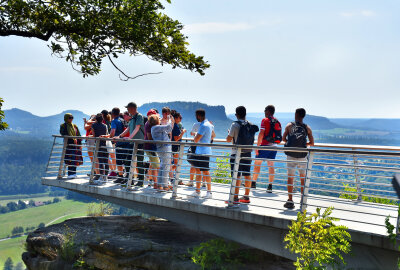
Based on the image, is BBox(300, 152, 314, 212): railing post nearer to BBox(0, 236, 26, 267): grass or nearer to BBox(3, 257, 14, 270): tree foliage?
BBox(3, 257, 14, 270): tree foliage

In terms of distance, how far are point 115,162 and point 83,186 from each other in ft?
4.30

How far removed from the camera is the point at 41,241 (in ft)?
39.7

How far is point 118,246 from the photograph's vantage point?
1055 cm

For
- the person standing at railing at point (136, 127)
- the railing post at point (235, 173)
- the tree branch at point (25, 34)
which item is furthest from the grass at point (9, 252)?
the railing post at point (235, 173)

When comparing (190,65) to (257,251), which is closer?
(257,251)

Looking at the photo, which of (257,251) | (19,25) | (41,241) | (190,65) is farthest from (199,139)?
(19,25)

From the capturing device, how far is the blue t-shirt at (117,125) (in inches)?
503

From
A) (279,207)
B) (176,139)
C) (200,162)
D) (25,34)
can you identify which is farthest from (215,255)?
(25,34)

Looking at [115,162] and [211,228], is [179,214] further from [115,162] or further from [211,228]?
[115,162]

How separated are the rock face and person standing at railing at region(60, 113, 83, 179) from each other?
5.73 ft

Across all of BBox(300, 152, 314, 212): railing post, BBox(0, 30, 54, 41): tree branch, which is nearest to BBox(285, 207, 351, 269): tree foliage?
BBox(300, 152, 314, 212): railing post

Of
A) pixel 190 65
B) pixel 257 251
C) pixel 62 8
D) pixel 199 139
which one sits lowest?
pixel 257 251

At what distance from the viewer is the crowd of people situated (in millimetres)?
9523

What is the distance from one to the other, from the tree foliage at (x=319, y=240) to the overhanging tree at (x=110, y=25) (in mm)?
7136
